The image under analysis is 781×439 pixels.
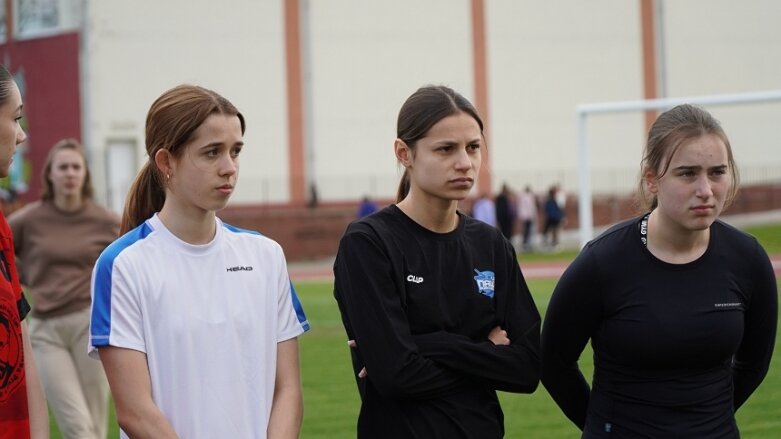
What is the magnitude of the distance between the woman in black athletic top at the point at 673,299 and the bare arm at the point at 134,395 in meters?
1.37

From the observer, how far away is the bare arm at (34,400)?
3590 mm

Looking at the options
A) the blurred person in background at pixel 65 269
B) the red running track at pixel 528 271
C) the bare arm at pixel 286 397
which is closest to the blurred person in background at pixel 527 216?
the red running track at pixel 528 271

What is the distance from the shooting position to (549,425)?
874cm

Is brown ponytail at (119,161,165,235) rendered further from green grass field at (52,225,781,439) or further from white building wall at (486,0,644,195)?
white building wall at (486,0,644,195)

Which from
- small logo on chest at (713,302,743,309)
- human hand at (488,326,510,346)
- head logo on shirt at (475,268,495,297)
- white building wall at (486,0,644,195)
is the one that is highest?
white building wall at (486,0,644,195)

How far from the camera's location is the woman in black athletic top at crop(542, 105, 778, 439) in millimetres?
3764

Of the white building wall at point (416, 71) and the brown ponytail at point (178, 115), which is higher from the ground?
the white building wall at point (416, 71)

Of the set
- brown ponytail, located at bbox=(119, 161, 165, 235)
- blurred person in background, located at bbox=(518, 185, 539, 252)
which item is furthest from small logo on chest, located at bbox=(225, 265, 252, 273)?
blurred person in background, located at bbox=(518, 185, 539, 252)

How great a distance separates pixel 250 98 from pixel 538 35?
10.5m

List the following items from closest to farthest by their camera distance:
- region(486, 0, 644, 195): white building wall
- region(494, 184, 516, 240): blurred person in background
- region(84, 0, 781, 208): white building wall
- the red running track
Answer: the red running track → region(494, 184, 516, 240): blurred person in background → region(84, 0, 781, 208): white building wall → region(486, 0, 644, 195): white building wall

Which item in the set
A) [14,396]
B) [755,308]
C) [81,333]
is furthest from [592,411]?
[81,333]

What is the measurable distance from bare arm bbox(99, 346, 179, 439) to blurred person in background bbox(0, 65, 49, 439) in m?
0.23

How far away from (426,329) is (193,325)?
2.51ft

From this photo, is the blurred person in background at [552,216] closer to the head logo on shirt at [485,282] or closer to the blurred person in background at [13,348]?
the head logo on shirt at [485,282]
